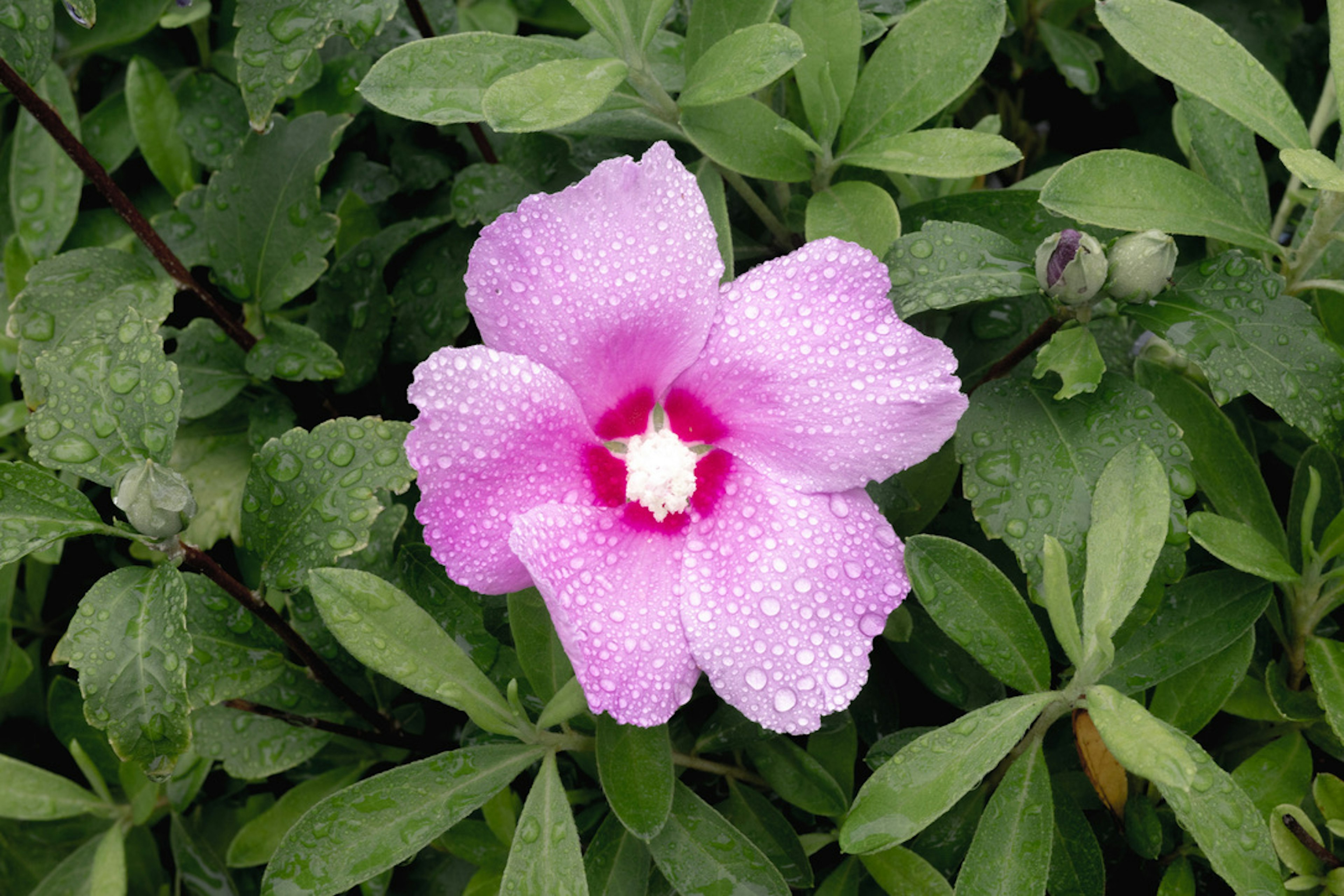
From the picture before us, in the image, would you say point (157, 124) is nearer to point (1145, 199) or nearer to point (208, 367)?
point (208, 367)

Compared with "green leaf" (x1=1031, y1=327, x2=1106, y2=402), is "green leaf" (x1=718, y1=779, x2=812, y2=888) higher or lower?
lower

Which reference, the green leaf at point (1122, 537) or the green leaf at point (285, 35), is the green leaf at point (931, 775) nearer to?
the green leaf at point (1122, 537)

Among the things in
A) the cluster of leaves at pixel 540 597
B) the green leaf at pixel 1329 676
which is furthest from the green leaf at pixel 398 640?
the green leaf at pixel 1329 676

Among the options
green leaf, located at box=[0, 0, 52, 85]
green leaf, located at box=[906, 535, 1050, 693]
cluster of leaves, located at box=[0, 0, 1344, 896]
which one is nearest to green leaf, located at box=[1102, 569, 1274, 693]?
cluster of leaves, located at box=[0, 0, 1344, 896]

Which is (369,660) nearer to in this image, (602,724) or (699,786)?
(602,724)

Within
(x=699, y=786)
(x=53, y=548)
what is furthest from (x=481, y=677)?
(x=53, y=548)

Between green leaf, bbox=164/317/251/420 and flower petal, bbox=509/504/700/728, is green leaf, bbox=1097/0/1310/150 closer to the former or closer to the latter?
flower petal, bbox=509/504/700/728
